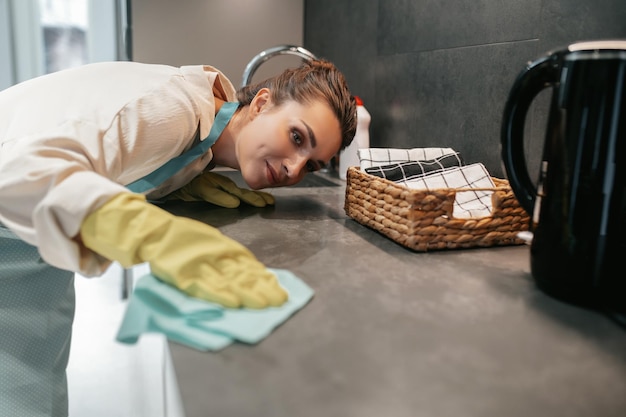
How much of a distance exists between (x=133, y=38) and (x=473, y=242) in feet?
5.18

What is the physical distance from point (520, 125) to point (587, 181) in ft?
0.44

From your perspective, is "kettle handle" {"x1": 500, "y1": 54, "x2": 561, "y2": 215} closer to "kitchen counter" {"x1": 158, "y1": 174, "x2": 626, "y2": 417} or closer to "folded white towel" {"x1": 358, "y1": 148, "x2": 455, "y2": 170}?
"kitchen counter" {"x1": 158, "y1": 174, "x2": 626, "y2": 417}

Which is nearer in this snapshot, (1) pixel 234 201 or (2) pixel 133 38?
(1) pixel 234 201

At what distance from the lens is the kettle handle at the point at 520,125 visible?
1.96 ft

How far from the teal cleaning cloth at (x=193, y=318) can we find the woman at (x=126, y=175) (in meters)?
0.01

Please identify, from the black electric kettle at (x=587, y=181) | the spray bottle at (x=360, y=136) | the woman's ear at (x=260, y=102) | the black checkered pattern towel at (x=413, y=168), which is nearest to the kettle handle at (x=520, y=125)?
the black electric kettle at (x=587, y=181)

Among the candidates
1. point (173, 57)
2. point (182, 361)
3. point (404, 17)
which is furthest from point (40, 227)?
point (173, 57)

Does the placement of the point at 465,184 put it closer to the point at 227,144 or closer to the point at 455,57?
the point at 455,57

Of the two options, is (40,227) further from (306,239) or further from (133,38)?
(133,38)

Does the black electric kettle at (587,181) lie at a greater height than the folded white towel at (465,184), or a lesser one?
greater

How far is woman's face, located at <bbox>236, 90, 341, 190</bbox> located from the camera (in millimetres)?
1028

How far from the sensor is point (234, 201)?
105cm

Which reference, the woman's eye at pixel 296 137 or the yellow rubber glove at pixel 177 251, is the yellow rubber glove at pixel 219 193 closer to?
the woman's eye at pixel 296 137

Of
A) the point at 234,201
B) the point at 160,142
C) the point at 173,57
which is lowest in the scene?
the point at 234,201
